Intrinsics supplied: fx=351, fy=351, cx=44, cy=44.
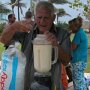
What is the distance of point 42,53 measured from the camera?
98.8 inches

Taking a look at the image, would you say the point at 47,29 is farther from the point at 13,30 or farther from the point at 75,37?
the point at 75,37

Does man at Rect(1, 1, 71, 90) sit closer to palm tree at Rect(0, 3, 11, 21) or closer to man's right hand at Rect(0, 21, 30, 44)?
man's right hand at Rect(0, 21, 30, 44)

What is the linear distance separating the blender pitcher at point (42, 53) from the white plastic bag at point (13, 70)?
0.56 ft

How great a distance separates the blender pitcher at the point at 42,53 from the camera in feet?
8.16

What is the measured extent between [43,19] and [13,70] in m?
0.46

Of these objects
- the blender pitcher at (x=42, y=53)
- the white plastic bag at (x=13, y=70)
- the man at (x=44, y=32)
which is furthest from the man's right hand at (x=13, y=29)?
the blender pitcher at (x=42, y=53)

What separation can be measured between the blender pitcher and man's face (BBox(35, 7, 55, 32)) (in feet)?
0.49

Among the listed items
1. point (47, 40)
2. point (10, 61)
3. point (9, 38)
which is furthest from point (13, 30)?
point (47, 40)

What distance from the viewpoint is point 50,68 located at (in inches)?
103

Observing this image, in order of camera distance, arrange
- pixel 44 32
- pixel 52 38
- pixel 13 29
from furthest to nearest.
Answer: pixel 13 29, pixel 44 32, pixel 52 38

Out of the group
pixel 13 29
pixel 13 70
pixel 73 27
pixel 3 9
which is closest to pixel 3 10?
pixel 3 9

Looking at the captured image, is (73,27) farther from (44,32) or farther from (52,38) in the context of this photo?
(52,38)

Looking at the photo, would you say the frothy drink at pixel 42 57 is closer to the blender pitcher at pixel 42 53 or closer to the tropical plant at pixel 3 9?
the blender pitcher at pixel 42 53

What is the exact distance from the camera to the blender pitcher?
249 centimetres
